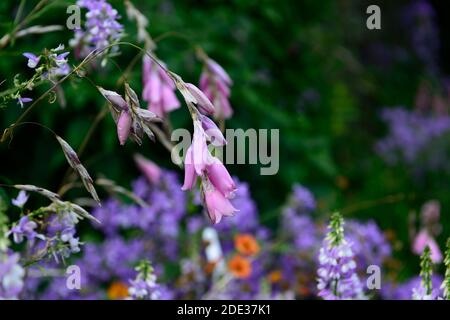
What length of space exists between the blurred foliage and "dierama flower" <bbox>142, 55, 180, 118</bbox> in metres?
0.48

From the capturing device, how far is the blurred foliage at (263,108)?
361cm

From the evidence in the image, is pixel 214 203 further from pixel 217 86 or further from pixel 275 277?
pixel 275 277

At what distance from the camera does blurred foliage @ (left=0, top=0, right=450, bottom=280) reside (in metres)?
3.61

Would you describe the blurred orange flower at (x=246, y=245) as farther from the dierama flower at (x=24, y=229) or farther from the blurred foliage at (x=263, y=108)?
the dierama flower at (x=24, y=229)

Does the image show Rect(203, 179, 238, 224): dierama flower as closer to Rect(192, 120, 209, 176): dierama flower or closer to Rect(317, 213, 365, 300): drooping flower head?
Rect(192, 120, 209, 176): dierama flower

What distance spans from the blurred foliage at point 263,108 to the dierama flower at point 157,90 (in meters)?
0.48

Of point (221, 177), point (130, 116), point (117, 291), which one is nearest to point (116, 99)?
point (130, 116)

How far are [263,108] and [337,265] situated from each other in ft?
7.16

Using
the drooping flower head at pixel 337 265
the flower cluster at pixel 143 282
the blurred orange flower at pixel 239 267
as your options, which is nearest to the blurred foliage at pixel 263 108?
the blurred orange flower at pixel 239 267

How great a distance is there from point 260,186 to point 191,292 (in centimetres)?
127

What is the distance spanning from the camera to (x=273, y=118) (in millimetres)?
4082

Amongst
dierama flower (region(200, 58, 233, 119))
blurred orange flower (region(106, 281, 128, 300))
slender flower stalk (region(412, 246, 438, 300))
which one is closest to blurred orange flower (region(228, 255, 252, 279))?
blurred orange flower (region(106, 281, 128, 300))
